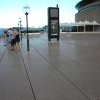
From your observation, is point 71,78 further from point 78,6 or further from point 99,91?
point 78,6

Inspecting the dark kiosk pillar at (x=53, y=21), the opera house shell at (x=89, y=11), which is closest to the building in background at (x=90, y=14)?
the opera house shell at (x=89, y=11)

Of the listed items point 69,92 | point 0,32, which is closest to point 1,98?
point 69,92

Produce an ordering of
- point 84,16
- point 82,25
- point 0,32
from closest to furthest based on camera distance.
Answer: point 0,32, point 82,25, point 84,16

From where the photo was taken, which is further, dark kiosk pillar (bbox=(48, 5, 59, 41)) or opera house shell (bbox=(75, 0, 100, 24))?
opera house shell (bbox=(75, 0, 100, 24))

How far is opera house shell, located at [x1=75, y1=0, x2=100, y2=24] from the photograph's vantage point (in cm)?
9825

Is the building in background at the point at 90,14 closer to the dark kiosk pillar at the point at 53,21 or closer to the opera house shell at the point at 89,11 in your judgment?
the opera house shell at the point at 89,11

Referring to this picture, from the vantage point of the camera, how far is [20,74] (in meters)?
10.1

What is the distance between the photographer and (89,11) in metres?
104

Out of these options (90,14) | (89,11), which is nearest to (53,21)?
(90,14)

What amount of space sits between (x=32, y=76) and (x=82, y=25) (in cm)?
8699

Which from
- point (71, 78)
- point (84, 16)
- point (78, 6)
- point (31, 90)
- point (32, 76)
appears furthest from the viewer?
point (78, 6)

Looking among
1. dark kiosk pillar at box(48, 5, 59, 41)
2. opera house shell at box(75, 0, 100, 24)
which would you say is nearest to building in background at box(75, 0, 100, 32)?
opera house shell at box(75, 0, 100, 24)

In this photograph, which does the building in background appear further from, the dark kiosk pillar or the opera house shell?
the dark kiosk pillar

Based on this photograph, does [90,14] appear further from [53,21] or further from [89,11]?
[53,21]
